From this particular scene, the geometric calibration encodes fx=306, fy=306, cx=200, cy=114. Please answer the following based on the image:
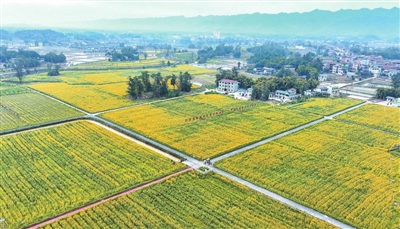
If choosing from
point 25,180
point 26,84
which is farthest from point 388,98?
point 26,84

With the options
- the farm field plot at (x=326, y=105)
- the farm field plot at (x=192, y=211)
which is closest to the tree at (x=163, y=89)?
the farm field plot at (x=326, y=105)

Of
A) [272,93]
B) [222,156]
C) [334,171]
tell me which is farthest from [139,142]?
[272,93]

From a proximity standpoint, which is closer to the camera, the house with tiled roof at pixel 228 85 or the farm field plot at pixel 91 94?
the farm field plot at pixel 91 94

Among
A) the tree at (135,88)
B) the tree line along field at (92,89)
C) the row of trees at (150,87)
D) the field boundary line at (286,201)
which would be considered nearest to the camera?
the field boundary line at (286,201)

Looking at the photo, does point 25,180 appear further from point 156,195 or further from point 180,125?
point 180,125

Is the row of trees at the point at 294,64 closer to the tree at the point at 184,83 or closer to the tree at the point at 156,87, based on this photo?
the tree at the point at 184,83

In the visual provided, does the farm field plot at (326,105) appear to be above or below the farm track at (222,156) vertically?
above
